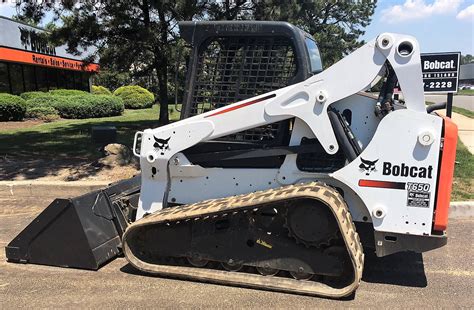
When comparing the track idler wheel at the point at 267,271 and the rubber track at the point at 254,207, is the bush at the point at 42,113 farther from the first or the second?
the track idler wheel at the point at 267,271

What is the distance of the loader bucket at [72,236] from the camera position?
14.0 ft

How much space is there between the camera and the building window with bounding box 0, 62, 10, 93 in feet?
68.8

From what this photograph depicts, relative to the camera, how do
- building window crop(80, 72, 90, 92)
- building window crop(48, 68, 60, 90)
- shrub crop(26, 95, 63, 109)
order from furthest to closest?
building window crop(80, 72, 90, 92) < building window crop(48, 68, 60, 90) < shrub crop(26, 95, 63, 109)

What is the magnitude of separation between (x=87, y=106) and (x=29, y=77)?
538 centimetres

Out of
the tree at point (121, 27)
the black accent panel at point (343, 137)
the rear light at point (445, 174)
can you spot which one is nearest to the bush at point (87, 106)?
the tree at point (121, 27)

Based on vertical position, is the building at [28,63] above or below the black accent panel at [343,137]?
above

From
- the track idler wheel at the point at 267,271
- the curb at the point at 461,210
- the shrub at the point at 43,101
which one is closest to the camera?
the track idler wheel at the point at 267,271

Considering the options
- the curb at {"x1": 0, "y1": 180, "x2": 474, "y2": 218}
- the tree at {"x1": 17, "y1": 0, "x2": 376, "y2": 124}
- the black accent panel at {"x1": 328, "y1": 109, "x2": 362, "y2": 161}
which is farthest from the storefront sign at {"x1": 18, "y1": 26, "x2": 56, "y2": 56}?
the black accent panel at {"x1": 328, "y1": 109, "x2": 362, "y2": 161}

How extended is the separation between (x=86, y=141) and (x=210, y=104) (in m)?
7.84

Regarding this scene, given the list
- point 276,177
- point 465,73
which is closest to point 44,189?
point 276,177

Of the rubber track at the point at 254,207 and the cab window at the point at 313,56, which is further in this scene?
the cab window at the point at 313,56

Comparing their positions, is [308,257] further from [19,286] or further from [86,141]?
[86,141]

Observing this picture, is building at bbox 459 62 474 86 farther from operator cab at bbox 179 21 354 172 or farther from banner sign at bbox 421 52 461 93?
operator cab at bbox 179 21 354 172

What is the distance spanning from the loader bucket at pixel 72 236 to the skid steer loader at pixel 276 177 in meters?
0.01
